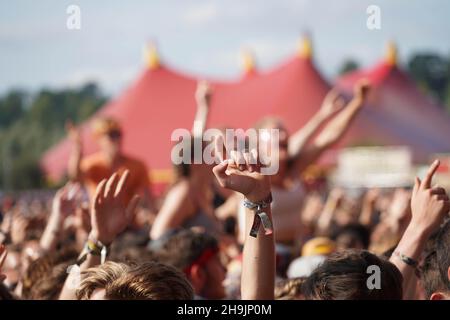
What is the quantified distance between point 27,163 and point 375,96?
18396 mm

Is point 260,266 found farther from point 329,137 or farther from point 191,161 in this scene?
point 329,137

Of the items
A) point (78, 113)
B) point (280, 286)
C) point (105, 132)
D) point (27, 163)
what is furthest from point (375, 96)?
point (78, 113)

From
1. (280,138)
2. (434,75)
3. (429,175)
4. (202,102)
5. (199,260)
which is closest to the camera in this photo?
(429,175)

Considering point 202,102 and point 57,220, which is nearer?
point 57,220

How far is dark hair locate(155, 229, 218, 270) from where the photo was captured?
2.96 meters

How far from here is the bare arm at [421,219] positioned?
2154 millimetres

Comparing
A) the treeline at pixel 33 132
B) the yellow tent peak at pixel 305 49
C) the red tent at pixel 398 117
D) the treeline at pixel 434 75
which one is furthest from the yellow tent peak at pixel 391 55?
the treeline at pixel 434 75

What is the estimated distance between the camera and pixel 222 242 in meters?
4.22

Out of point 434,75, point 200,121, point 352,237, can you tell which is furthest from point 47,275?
point 434,75

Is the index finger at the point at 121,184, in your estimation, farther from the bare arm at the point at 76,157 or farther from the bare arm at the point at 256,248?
the bare arm at the point at 76,157

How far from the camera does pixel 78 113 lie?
59.8 metres

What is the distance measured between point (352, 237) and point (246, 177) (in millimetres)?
3116

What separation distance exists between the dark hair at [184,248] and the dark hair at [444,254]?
3.65 feet
